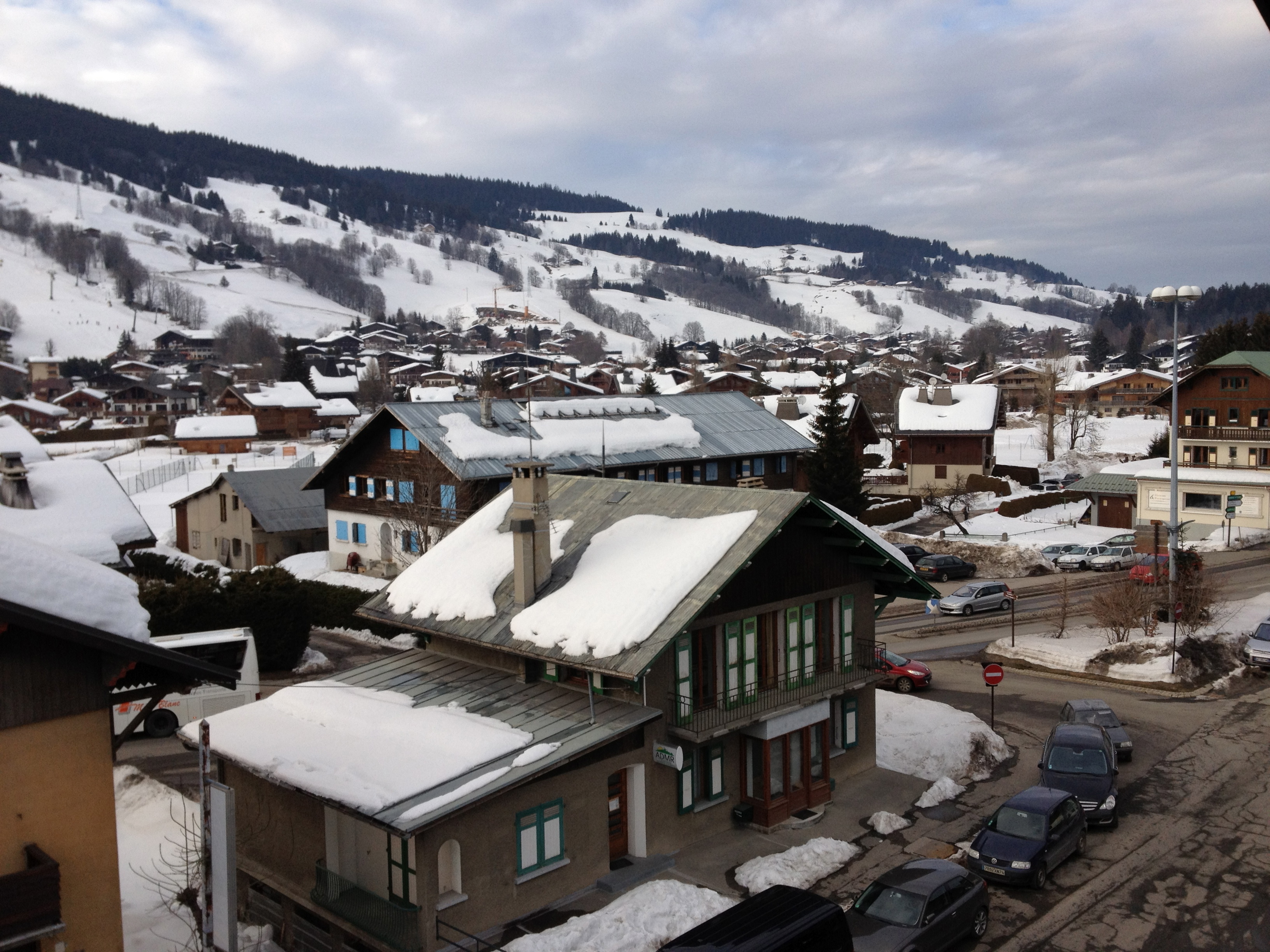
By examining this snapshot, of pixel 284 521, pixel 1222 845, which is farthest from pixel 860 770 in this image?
pixel 284 521

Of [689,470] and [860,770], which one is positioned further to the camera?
[689,470]

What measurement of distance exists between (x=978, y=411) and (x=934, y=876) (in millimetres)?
63061

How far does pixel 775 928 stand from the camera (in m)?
13.7

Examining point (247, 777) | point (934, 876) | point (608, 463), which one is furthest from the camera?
point (608, 463)

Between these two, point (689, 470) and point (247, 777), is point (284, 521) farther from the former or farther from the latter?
point (247, 777)

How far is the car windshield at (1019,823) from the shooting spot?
18.4m

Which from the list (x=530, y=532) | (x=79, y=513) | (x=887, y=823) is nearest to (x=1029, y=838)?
(x=887, y=823)

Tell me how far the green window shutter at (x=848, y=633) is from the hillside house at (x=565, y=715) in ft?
0.20

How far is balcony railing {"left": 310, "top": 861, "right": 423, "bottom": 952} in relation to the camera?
15219mm

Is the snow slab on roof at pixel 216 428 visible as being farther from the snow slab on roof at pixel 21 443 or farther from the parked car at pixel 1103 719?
the parked car at pixel 1103 719

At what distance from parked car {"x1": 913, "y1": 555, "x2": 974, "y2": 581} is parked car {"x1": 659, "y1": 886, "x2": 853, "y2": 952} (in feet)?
119

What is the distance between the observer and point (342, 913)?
16359 millimetres

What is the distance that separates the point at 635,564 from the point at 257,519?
1444 inches

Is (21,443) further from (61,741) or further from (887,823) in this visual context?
(887,823)
